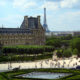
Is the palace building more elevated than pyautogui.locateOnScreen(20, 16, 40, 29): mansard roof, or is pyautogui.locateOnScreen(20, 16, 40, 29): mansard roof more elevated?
pyautogui.locateOnScreen(20, 16, 40, 29): mansard roof

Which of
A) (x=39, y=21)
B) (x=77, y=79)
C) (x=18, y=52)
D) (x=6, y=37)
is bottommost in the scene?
(x=77, y=79)

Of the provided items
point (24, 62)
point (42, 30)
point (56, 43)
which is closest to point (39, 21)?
point (42, 30)

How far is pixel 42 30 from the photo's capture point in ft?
294

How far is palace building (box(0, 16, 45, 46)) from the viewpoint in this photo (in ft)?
280

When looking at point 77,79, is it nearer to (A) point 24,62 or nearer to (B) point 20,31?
(A) point 24,62

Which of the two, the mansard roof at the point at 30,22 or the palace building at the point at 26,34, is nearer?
the palace building at the point at 26,34

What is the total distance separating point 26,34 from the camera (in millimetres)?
87062

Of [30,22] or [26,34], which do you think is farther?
[30,22]

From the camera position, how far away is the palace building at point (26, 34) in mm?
85375

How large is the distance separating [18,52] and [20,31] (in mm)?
19489

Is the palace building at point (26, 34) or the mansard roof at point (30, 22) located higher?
the mansard roof at point (30, 22)

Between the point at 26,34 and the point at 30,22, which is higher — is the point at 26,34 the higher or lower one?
the lower one

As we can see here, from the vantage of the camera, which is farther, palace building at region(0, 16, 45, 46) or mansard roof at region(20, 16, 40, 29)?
mansard roof at region(20, 16, 40, 29)

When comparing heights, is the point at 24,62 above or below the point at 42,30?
below
